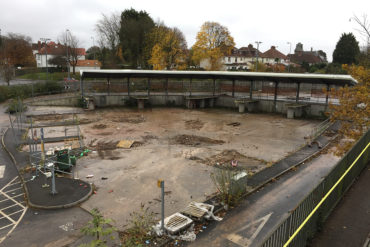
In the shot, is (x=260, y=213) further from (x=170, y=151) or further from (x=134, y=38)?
(x=134, y=38)

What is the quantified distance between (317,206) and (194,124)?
62.8ft

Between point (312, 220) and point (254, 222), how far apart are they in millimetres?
2655

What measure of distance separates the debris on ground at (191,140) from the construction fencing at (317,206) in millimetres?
10362

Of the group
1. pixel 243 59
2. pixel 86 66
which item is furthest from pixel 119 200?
pixel 243 59

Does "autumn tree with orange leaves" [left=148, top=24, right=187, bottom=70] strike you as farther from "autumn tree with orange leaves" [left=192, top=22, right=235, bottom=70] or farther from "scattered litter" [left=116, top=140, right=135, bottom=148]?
"scattered litter" [left=116, top=140, right=135, bottom=148]

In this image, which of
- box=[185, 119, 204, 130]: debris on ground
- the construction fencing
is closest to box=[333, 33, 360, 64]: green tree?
box=[185, 119, 204, 130]: debris on ground

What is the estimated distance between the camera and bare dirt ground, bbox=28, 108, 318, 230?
11.3 meters

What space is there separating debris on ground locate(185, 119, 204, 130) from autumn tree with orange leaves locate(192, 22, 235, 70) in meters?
27.1

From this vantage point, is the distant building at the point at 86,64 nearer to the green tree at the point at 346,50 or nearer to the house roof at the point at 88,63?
the house roof at the point at 88,63

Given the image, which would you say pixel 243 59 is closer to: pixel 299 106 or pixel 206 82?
pixel 206 82

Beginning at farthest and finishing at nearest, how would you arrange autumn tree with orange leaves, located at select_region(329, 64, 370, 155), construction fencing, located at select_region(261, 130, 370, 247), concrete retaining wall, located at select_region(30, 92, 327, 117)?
concrete retaining wall, located at select_region(30, 92, 327, 117) < autumn tree with orange leaves, located at select_region(329, 64, 370, 155) < construction fencing, located at select_region(261, 130, 370, 247)

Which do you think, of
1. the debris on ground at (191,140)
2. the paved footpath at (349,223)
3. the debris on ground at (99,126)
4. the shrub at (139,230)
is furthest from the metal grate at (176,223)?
the debris on ground at (99,126)

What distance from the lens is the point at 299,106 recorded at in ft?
95.0

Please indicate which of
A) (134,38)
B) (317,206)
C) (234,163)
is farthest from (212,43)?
(317,206)
